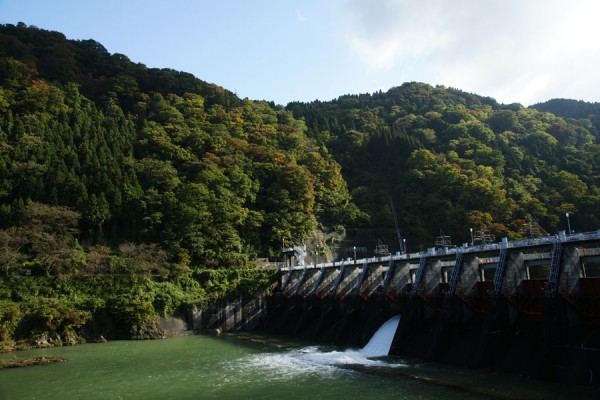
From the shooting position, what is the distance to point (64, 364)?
26.4m

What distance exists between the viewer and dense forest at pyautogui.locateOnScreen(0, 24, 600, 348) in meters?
38.4

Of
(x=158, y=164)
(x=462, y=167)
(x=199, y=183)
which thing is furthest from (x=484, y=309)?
(x=462, y=167)

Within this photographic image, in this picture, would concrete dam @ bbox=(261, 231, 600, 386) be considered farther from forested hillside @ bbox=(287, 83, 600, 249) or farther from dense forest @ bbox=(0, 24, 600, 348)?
forested hillside @ bbox=(287, 83, 600, 249)

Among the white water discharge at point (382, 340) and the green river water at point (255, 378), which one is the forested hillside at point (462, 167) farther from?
the green river water at point (255, 378)

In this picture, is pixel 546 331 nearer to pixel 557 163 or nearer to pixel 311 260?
pixel 311 260

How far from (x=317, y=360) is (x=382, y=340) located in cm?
440

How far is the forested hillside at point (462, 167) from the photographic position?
56438 millimetres

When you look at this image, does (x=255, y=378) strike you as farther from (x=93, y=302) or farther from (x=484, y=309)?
(x=93, y=302)

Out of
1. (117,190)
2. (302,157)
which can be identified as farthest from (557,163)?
(117,190)

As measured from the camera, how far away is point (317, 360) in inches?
987

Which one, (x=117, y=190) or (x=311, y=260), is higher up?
(x=117, y=190)

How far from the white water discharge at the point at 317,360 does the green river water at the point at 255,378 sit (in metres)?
0.06

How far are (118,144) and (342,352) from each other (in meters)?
41.5

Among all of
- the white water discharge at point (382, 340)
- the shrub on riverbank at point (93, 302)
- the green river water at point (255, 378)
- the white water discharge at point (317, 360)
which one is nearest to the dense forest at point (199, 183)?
the shrub on riverbank at point (93, 302)
